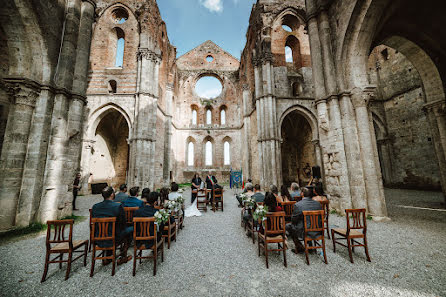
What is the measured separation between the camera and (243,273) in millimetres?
2752

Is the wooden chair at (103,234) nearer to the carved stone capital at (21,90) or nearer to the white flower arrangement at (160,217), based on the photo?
the white flower arrangement at (160,217)

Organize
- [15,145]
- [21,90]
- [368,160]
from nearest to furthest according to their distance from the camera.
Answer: [15,145] → [21,90] → [368,160]

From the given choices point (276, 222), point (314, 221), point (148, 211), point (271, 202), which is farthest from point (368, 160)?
point (148, 211)

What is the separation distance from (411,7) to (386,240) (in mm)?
7758

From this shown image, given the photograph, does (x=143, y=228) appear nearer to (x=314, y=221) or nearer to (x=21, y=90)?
(x=314, y=221)

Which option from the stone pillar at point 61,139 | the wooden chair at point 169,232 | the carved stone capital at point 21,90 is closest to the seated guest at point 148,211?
the wooden chair at point 169,232

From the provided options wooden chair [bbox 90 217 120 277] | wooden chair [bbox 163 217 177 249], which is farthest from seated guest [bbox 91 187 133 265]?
wooden chair [bbox 163 217 177 249]

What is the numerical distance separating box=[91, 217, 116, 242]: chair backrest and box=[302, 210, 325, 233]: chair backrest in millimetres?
3210

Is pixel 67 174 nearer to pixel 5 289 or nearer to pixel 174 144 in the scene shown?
pixel 5 289

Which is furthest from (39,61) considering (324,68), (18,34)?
(324,68)

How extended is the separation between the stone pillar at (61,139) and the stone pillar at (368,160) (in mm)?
9452

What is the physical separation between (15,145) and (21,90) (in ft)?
5.20

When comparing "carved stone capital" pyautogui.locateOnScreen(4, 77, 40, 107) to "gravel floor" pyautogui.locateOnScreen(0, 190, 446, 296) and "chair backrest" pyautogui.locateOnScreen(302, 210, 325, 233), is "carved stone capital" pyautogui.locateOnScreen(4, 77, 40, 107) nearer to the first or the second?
"gravel floor" pyautogui.locateOnScreen(0, 190, 446, 296)

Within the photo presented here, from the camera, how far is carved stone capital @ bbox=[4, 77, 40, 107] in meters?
4.91
